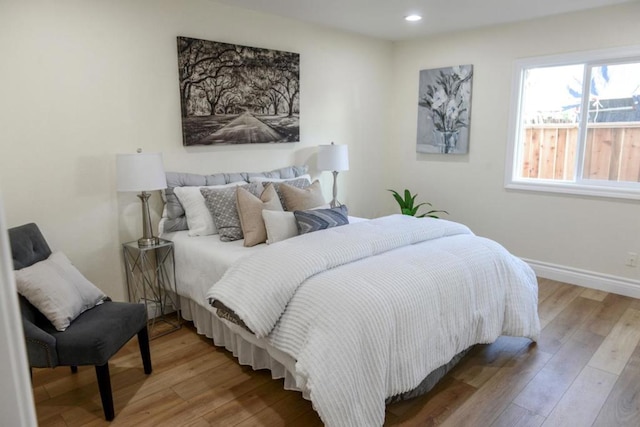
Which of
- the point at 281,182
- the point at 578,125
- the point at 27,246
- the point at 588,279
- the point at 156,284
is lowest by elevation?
the point at 588,279

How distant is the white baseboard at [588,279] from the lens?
12.3 feet

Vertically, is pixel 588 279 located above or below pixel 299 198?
below

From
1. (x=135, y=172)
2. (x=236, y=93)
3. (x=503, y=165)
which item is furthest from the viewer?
(x=503, y=165)

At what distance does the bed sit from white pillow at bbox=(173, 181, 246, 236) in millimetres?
237

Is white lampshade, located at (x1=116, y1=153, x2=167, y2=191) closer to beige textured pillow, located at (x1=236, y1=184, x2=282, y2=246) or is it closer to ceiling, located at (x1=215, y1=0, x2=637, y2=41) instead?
beige textured pillow, located at (x1=236, y1=184, x2=282, y2=246)

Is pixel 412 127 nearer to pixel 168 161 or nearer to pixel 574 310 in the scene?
pixel 574 310

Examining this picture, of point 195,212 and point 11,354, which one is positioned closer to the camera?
point 11,354

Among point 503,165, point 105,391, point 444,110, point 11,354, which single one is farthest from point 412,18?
point 11,354

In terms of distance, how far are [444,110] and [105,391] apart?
13.6ft

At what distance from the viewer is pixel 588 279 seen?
3977mm

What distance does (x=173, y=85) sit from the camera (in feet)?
11.0

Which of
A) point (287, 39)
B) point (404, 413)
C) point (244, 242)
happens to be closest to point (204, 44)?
point (287, 39)

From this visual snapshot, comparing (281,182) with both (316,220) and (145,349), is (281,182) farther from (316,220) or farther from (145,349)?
(145,349)

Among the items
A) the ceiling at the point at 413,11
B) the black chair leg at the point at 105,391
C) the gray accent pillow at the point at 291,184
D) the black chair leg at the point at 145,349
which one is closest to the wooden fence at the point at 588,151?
the ceiling at the point at 413,11
